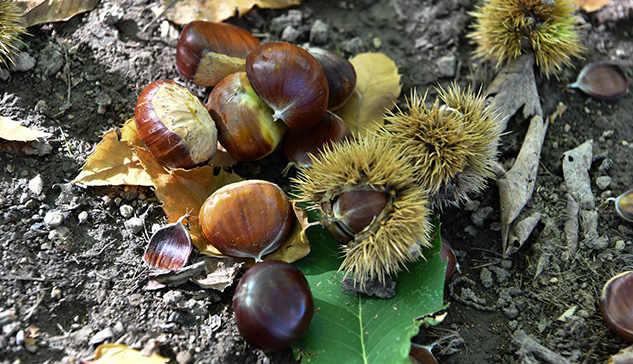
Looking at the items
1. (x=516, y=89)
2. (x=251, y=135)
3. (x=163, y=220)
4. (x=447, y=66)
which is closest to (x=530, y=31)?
(x=516, y=89)

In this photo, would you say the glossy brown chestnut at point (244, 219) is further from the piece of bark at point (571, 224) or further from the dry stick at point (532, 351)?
the piece of bark at point (571, 224)

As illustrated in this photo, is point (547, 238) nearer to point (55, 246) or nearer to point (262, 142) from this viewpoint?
point (262, 142)

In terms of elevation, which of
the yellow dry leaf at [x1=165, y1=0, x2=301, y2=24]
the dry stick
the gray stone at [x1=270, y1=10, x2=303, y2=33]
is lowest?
the dry stick

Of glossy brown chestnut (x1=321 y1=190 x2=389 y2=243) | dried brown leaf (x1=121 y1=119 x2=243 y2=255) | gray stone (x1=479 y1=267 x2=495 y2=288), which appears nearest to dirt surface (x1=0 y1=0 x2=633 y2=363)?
gray stone (x1=479 y1=267 x2=495 y2=288)

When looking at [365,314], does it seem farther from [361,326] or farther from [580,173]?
[580,173]

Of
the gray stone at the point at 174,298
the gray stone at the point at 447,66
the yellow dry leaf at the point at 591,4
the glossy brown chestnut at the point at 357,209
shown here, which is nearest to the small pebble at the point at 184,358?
the gray stone at the point at 174,298

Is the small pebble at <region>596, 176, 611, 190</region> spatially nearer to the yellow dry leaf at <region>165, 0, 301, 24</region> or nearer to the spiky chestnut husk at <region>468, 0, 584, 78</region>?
the spiky chestnut husk at <region>468, 0, 584, 78</region>
